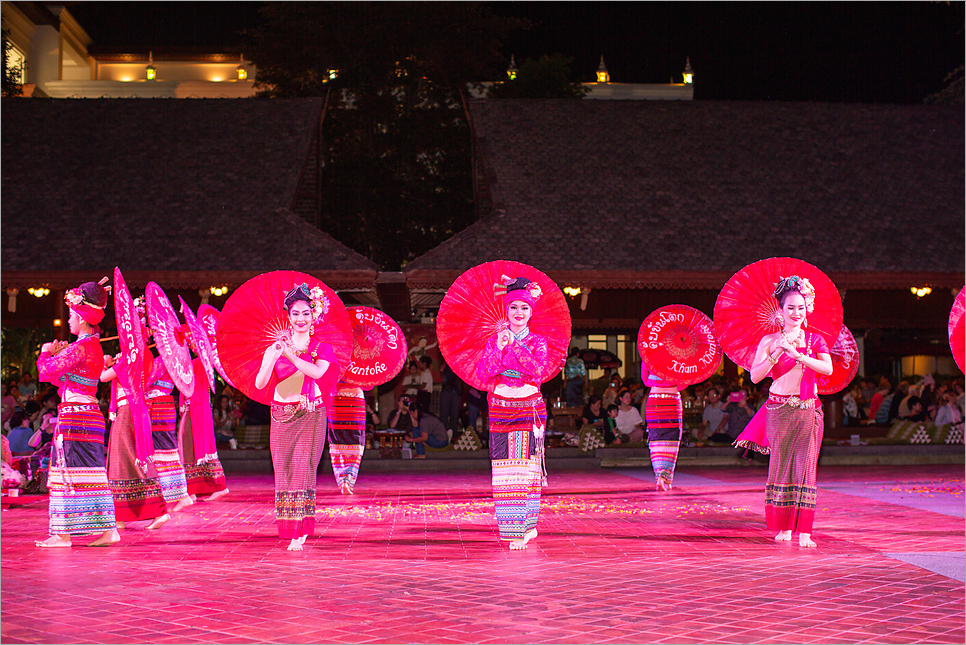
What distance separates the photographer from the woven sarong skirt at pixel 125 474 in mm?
8148

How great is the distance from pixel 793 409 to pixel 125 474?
5.48 meters

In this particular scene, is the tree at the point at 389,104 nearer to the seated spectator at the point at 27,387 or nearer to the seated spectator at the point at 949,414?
the seated spectator at the point at 27,387

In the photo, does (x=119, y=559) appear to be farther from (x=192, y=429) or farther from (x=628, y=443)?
(x=628, y=443)

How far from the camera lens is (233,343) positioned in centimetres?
792

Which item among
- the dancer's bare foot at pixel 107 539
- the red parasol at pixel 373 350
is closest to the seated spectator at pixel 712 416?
the red parasol at pixel 373 350

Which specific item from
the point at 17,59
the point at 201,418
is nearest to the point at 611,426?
the point at 201,418

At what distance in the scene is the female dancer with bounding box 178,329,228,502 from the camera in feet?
34.3

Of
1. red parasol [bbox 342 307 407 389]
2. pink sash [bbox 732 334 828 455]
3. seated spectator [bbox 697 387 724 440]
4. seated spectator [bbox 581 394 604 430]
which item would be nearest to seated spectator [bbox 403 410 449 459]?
seated spectator [bbox 581 394 604 430]

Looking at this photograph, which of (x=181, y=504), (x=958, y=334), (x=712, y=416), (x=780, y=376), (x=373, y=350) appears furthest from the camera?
(x=712, y=416)

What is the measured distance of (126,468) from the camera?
325 inches

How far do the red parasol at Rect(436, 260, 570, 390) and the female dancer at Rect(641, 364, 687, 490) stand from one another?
4.06 metres

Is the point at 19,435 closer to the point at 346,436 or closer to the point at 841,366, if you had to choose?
the point at 346,436

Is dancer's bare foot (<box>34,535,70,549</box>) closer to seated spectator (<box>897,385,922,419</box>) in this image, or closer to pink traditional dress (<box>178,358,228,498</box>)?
pink traditional dress (<box>178,358,228,498</box>)

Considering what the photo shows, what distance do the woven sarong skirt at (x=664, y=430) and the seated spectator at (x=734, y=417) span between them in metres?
3.45
